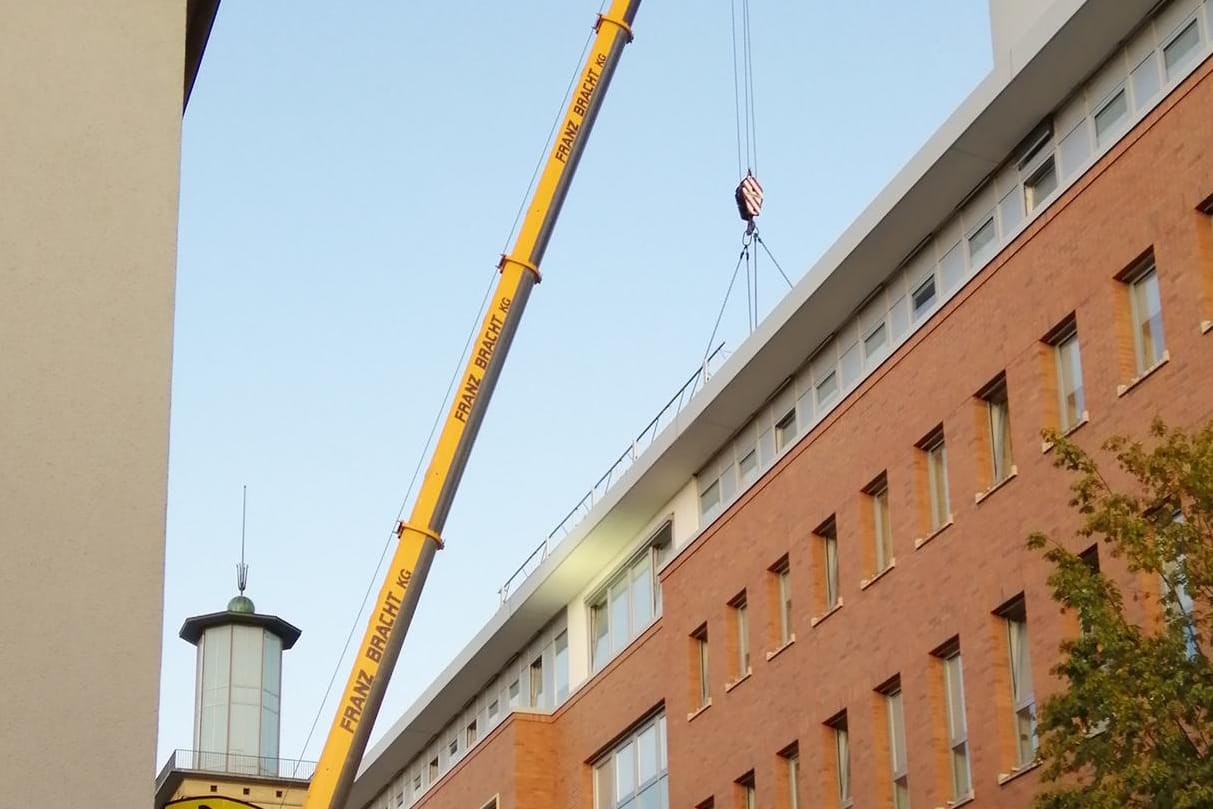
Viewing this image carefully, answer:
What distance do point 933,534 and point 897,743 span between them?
3.59 metres

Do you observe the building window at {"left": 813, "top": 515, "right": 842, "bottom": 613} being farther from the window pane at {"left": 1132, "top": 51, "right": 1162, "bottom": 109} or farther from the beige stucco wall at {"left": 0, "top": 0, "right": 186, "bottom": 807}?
the beige stucco wall at {"left": 0, "top": 0, "right": 186, "bottom": 807}

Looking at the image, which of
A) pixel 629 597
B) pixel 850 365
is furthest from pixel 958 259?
pixel 629 597

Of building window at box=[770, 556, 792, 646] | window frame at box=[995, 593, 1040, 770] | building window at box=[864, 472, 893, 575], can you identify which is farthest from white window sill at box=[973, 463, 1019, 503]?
building window at box=[770, 556, 792, 646]

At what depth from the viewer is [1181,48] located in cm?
3209

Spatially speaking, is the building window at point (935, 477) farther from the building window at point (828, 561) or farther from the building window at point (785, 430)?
the building window at point (785, 430)

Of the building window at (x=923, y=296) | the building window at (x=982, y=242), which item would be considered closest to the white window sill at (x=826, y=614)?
the building window at (x=923, y=296)

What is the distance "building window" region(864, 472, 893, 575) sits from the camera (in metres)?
38.2

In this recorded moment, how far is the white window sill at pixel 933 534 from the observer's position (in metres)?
35.7

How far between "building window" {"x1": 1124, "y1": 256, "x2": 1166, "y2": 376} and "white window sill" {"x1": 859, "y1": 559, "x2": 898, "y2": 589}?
271 inches

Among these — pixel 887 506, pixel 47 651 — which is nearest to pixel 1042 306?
pixel 887 506

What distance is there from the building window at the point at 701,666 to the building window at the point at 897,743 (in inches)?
286

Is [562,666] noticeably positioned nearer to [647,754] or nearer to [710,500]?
[647,754]

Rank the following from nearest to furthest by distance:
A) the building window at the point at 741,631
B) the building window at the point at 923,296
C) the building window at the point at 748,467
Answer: the building window at the point at 923,296 < the building window at the point at 741,631 < the building window at the point at 748,467

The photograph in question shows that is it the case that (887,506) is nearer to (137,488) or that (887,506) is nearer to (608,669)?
(608,669)
